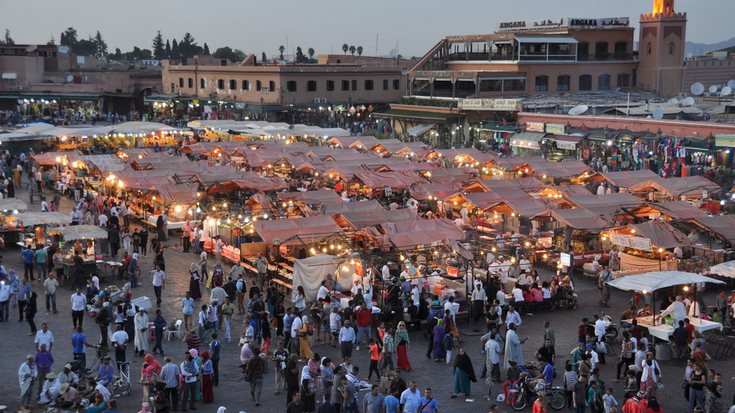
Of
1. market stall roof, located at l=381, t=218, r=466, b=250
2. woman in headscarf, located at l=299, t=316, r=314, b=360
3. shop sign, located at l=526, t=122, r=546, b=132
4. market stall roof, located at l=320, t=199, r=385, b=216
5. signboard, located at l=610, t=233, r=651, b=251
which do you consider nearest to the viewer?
woman in headscarf, located at l=299, t=316, r=314, b=360

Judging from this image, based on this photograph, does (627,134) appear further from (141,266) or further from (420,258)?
(141,266)

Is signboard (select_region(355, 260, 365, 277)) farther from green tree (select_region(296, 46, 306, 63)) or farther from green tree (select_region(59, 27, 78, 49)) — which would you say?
green tree (select_region(59, 27, 78, 49))

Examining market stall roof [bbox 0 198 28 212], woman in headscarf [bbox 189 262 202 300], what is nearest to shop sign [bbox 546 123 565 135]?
woman in headscarf [bbox 189 262 202 300]

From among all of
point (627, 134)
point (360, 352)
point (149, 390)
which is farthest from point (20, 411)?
point (627, 134)

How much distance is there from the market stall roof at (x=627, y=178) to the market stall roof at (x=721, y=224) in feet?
20.8

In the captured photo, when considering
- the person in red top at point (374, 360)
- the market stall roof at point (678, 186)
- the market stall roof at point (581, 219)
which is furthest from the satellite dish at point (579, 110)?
the person in red top at point (374, 360)

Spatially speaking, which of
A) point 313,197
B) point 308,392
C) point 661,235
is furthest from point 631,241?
point 308,392

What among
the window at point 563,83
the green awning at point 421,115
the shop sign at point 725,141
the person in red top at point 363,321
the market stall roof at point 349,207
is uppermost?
the window at point 563,83

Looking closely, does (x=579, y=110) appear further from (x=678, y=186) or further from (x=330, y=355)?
(x=330, y=355)

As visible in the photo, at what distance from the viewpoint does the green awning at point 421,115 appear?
54375mm

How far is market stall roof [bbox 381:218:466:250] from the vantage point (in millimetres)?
21719

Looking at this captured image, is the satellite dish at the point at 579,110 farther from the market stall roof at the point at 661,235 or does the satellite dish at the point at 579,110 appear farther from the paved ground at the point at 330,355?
the paved ground at the point at 330,355

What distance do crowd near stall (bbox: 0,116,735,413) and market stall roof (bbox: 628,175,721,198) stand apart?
0.08 meters

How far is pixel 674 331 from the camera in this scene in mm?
16562
